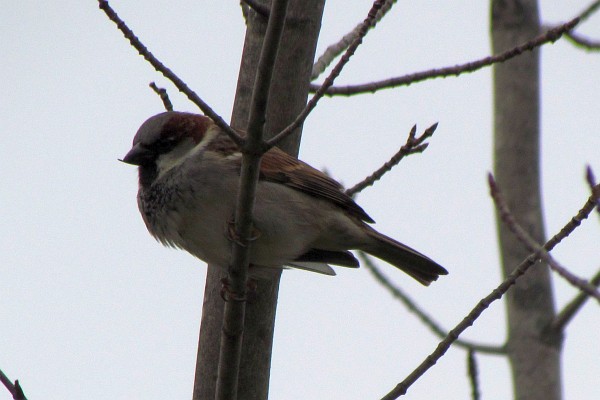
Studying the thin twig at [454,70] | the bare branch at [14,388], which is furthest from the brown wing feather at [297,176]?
the bare branch at [14,388]

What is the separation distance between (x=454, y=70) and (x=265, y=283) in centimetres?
97

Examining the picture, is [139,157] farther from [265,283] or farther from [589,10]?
[589,10]

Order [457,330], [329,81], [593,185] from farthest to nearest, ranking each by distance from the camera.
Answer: [457,330], [329,81], [593,185]

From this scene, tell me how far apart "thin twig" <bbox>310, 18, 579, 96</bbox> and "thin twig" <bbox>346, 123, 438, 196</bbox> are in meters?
0.21

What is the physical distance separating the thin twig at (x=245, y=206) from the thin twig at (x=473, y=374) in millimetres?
608

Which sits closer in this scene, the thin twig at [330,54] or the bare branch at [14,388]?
the bare branch at [14,388]

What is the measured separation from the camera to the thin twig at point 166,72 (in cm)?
214

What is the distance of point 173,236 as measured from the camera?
10.7ft

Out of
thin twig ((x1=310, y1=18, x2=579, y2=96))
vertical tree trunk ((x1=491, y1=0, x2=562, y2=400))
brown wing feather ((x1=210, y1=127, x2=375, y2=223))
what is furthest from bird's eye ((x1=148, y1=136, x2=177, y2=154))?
vertical tree trunk ((x1=491, y1=0, x2=562, y2=400))

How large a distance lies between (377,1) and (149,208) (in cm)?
137

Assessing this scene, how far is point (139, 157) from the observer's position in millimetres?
3406

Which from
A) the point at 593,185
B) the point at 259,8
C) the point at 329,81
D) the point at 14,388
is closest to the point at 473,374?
the point at 593,185

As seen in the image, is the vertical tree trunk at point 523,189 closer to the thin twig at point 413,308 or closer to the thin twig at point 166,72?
the thin twig at point 413,308

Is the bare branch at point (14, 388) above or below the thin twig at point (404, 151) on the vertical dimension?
below
